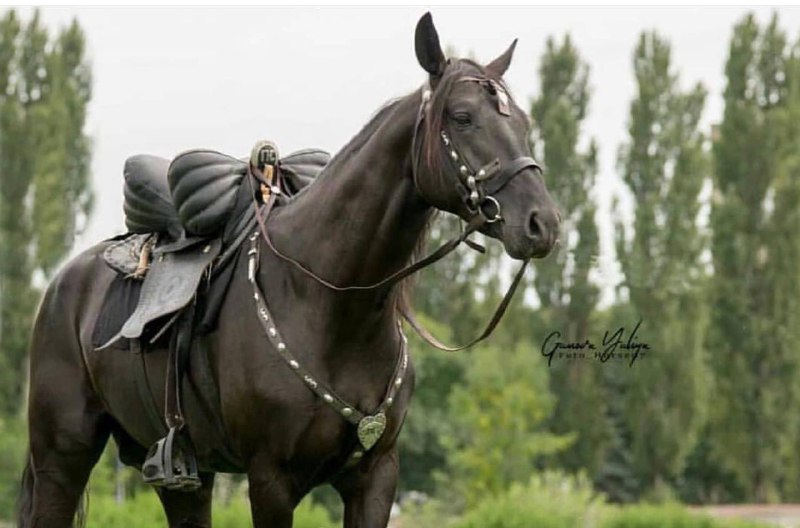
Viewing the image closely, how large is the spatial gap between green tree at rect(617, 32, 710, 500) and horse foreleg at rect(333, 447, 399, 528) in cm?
2594

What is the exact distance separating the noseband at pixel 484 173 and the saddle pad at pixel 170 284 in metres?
1.34

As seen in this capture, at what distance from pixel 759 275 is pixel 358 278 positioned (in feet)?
94.1

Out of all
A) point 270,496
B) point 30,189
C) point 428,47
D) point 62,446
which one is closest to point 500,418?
point 30,189

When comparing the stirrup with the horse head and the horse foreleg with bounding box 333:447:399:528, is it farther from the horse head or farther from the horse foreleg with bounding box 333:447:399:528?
the horse head

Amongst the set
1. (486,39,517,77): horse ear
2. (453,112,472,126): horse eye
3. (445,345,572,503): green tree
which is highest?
(486,39,517,77): horse ear

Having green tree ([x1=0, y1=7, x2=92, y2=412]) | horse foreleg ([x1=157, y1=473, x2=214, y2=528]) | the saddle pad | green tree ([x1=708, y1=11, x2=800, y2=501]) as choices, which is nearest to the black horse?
the saddle pad

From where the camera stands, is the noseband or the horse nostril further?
the noseband

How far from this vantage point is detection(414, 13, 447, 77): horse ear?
469cm

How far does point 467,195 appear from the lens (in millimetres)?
4621

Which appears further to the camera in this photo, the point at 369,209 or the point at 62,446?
the point at 62,446

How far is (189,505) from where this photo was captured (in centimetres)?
642

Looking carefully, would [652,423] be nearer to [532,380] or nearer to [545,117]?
[532,380]

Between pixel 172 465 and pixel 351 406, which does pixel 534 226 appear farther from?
pixel 172 465
